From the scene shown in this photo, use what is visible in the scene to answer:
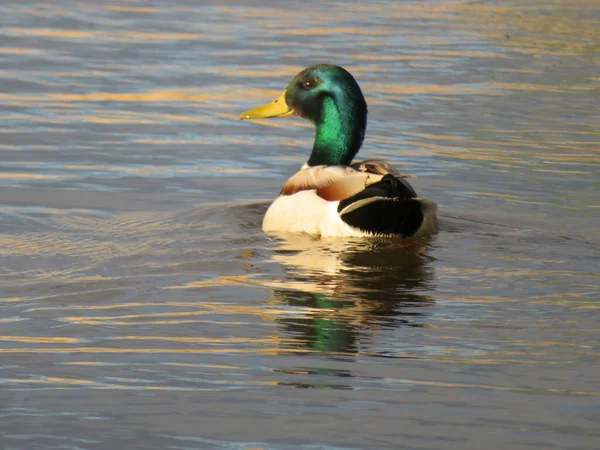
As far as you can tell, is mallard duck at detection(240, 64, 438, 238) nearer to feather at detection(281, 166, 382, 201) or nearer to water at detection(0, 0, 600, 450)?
feather at detection(281, 166, 382, 201)

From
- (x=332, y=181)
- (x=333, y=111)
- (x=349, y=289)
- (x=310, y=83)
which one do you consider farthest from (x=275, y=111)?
(x=349, y=289)

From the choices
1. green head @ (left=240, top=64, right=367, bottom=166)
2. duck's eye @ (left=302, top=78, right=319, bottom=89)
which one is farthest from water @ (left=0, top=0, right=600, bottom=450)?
duck's eye @ (left=302, top=78, right=319, bottom=89)

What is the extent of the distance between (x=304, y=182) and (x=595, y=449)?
15.3ft

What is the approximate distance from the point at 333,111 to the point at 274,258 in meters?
1.99

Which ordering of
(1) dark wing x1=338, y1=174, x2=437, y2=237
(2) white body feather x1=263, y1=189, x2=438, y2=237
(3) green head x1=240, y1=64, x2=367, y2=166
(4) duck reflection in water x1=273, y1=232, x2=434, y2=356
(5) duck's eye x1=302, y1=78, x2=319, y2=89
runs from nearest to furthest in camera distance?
(4) duck reflection in water x1=273, y1=232, x2=434, y2=356 < (1) dark wing x1=338, y1=174, x2=437, y2=237 < (2) white body feather x1=263, y1=189, x2=438, y2=237 < (3) green head x1=240, y1=64, x2=367, y2=166 < (5) duck's eye x1=302, y1=78, x2=319, y2=89

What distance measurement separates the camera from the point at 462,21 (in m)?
20.3

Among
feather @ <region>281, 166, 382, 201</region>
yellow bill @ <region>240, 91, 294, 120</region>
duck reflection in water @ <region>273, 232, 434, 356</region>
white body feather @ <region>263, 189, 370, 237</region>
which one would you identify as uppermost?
yellow bill @ <region>240, 91, 294, 120</region>

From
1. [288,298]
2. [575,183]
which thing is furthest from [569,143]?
[288,298]

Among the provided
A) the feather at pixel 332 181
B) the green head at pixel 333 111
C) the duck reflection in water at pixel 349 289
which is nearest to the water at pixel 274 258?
the duck reflection in water at pixel 349 289

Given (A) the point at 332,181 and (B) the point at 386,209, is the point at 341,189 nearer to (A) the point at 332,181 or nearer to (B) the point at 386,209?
(A) the point at 332,181

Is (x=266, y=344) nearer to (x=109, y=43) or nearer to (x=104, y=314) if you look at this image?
(x=104, y=314)

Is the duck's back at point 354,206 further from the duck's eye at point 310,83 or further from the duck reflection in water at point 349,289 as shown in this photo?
the duck's eye at point 310,83

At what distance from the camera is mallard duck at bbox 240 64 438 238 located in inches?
344

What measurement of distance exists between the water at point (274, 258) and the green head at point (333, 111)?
2.19ft
